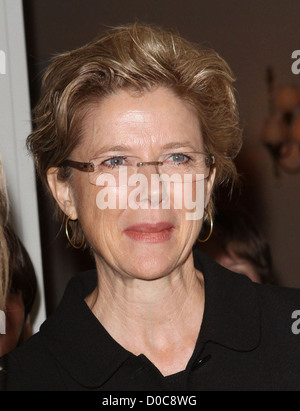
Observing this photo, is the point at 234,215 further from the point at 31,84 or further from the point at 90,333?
the point at 90,333

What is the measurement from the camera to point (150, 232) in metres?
1.71

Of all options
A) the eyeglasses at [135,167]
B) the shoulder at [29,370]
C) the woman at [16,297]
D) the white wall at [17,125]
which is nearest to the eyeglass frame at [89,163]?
the eyeglasses at [135,167]

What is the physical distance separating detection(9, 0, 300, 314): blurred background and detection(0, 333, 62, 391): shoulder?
2.95ft

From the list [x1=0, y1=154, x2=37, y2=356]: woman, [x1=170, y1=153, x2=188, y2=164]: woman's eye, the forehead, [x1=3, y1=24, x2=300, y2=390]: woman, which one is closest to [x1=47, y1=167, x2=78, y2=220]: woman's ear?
[x1=3, y1=24, x2=300, y2=390]: woman

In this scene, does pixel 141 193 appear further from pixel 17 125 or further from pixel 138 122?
pixel 17 125

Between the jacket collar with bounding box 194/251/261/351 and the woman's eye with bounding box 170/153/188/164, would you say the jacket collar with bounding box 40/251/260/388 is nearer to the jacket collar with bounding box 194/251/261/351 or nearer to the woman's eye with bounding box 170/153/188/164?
the jacket collar with bounding box 194/251/261/351

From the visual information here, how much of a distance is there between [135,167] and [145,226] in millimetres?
136

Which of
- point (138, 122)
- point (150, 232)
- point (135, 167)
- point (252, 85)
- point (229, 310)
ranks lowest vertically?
point (229, 310)

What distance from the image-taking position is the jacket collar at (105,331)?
1.78 meters

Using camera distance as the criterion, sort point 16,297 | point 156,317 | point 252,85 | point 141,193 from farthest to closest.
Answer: point 252,85
point 16,297
point 156,317
point 141,193

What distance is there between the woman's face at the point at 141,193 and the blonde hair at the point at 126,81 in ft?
0.10

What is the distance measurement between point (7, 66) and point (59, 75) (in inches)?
34.8

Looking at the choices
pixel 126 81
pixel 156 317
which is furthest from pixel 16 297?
Answer: pixel 126 81
